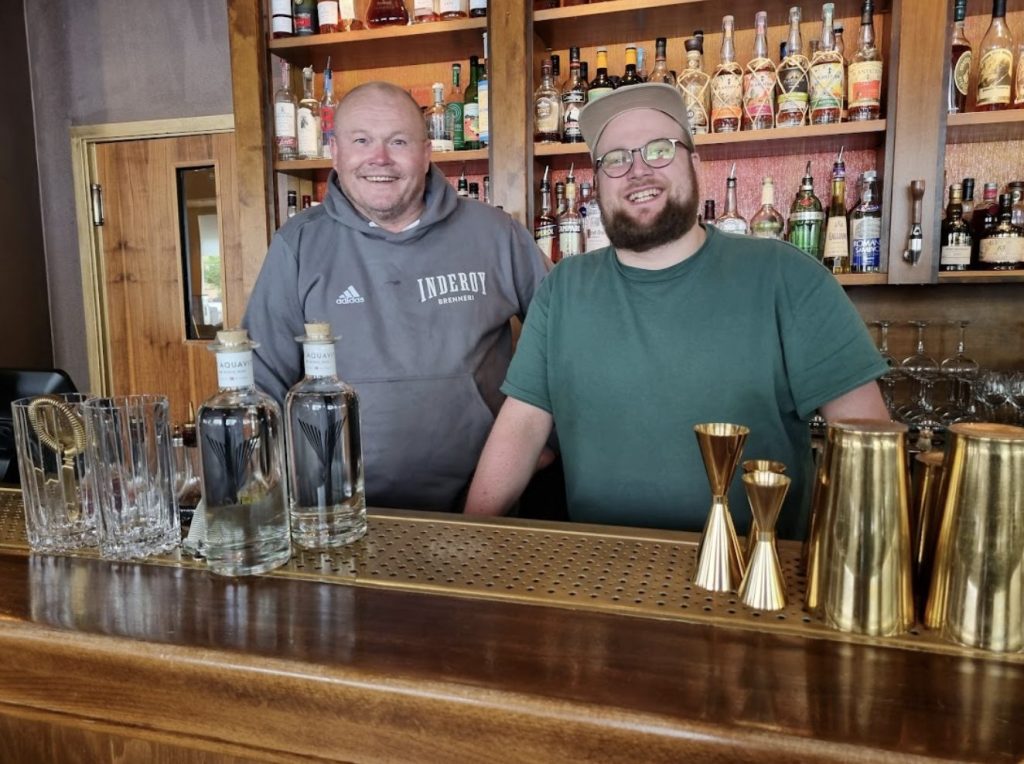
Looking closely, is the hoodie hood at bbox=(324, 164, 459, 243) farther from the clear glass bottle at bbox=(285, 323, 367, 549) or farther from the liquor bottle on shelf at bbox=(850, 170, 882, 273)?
the liquor bottle on shelf at bbox=(850, 170, 882, 273)

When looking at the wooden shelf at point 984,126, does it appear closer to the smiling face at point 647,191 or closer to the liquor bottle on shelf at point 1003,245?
the liquor bottle on shelf at point 1003,245

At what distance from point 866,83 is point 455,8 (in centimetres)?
117

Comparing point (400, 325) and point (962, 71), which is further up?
point (962, 71)

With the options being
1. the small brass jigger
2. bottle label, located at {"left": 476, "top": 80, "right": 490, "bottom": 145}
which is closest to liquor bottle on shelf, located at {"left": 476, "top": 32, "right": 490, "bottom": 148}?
bottle label, located at {"left": 476, "top": 80, "right": 490, "bottom": 145}

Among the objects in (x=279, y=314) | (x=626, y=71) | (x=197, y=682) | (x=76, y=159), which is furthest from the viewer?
(x=76, y=159)

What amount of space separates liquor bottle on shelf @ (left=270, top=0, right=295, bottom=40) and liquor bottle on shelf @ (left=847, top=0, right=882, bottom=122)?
1667 mm

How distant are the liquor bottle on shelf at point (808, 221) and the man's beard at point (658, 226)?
2.86 feet

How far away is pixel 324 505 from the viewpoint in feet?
2.94

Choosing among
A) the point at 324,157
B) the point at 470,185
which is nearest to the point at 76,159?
the point at 324,157

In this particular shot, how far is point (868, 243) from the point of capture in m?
1.98

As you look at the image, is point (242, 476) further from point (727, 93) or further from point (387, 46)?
point (387, 46)

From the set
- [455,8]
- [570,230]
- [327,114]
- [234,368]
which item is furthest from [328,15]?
[234,368]

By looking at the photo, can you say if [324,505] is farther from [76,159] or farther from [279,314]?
[76,159]

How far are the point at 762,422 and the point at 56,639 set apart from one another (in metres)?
1.08
